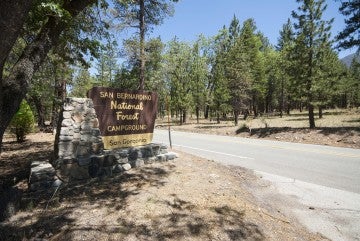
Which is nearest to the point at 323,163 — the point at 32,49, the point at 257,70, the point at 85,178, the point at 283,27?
the point at 85,178

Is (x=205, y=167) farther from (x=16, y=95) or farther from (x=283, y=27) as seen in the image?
(x=283, y=27)

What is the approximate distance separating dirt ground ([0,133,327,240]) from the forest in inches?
72.7

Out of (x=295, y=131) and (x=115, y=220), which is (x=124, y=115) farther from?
(x=295, y=131)

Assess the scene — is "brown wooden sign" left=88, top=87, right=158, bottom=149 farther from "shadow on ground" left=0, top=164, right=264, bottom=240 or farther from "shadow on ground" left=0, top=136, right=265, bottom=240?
"shadow on ground" left=0, top=164, right=264, bottom=240

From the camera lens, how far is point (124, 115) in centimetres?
883

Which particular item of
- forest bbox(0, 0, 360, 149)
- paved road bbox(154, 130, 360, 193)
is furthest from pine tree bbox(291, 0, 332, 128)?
paved road bbox(154, 130, 360, 193)

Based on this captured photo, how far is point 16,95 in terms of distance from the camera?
4.58 m

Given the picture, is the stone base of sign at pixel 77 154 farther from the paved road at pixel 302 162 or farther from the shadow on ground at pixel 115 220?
the paved road at pixel 302 162

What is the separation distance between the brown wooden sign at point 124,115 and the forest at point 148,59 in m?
1.74

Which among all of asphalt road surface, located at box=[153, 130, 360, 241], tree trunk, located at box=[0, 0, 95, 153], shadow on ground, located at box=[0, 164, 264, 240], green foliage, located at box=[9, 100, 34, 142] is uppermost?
tree trunk, located at box=[0, 0, 95, 153]

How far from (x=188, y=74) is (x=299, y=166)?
3303 centimetres

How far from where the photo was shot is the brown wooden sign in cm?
810

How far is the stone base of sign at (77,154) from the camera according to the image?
264 inches

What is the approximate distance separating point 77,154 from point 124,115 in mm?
2047
